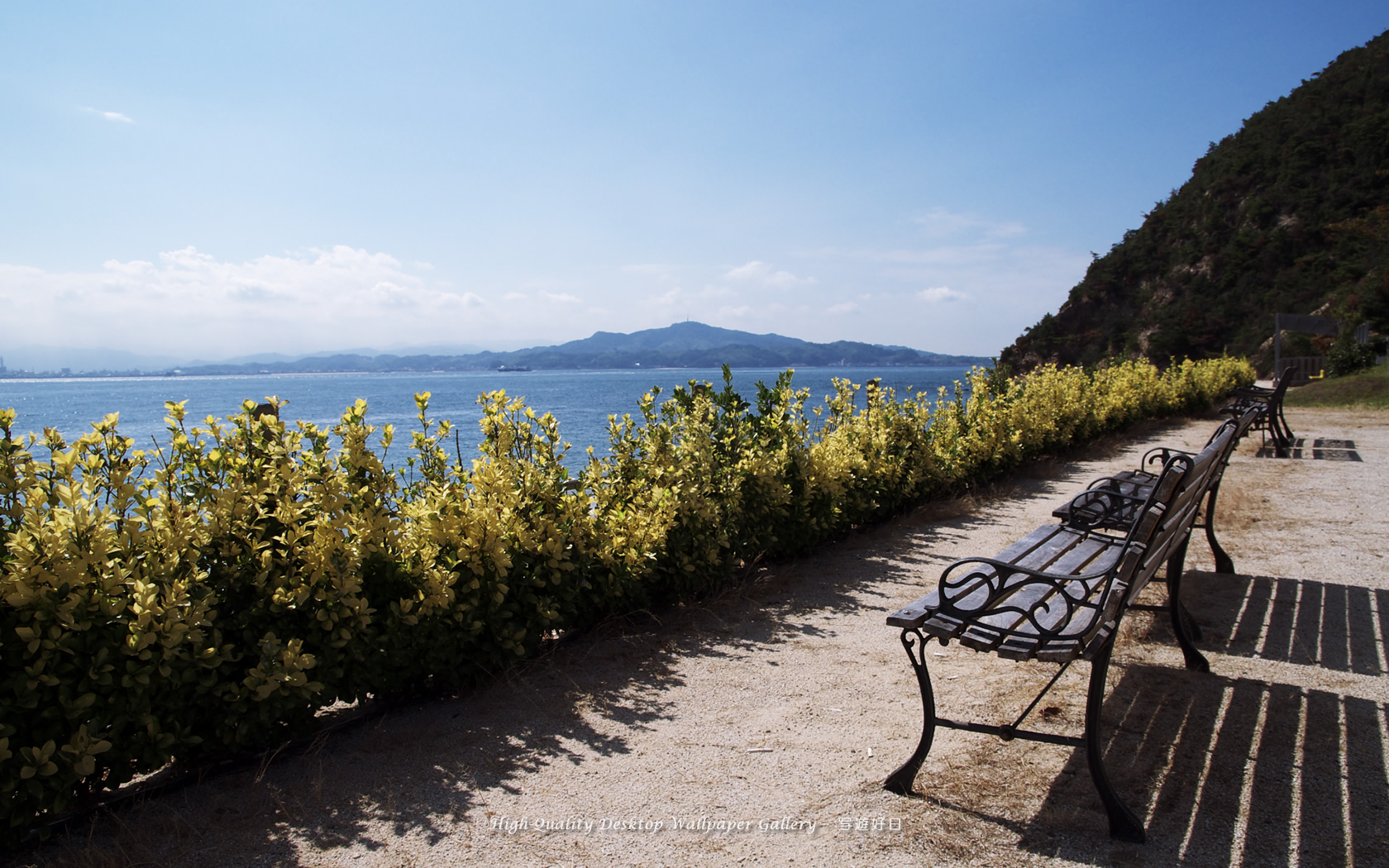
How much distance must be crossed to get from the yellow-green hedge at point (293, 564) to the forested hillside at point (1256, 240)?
50040 mm

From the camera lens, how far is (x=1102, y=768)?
2.35 metres

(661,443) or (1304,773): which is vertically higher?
(661,443)

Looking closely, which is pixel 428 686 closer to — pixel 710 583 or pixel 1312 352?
pixel 710 583

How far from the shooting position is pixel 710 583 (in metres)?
4.81

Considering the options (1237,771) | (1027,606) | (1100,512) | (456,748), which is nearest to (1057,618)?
(1027,606)

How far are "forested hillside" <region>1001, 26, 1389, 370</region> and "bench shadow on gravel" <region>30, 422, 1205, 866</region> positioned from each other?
49.8 metres

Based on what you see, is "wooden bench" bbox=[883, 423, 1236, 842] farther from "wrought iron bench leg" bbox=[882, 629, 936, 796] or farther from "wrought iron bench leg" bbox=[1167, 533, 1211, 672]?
"wrought iron bench leg" bbox=[1167, 533, 1211, 672]

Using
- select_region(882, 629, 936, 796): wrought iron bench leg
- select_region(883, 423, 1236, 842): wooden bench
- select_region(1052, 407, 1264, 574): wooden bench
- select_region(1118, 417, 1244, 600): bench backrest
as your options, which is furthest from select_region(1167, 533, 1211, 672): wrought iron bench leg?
select_region(882, 629, 936, 796): wrought iron bench leg

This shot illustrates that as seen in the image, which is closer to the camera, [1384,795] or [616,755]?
[1384,795]

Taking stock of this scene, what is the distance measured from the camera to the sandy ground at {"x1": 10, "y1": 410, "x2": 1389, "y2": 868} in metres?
2.38

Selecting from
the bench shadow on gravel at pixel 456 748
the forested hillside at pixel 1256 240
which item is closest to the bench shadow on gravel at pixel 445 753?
the bench shadow on gravel at pixel 456 748

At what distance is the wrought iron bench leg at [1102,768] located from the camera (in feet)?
7.64

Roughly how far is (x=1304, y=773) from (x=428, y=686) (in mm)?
3428

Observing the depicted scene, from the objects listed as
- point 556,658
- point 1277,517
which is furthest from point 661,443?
point 1277,517
